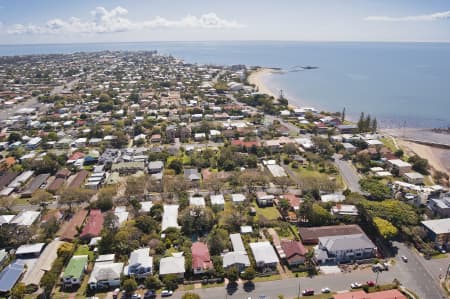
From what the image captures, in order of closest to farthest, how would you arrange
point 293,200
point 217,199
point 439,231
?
point 439,231, point 293,200, point 217,199

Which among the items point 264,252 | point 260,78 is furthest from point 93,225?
point 260,78

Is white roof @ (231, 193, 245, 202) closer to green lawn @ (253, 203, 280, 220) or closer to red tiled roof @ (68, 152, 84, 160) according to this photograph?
green lawn @ (253, 203, 280, 220)

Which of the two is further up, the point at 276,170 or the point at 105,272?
the point at 276,170

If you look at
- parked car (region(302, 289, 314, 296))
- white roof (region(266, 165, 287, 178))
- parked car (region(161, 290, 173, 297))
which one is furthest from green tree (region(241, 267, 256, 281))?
white roof (region(266, 165, 287, 178))

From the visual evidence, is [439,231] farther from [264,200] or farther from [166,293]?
[166,293]

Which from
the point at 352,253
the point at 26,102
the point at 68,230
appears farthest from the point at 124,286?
the point at 26,102
